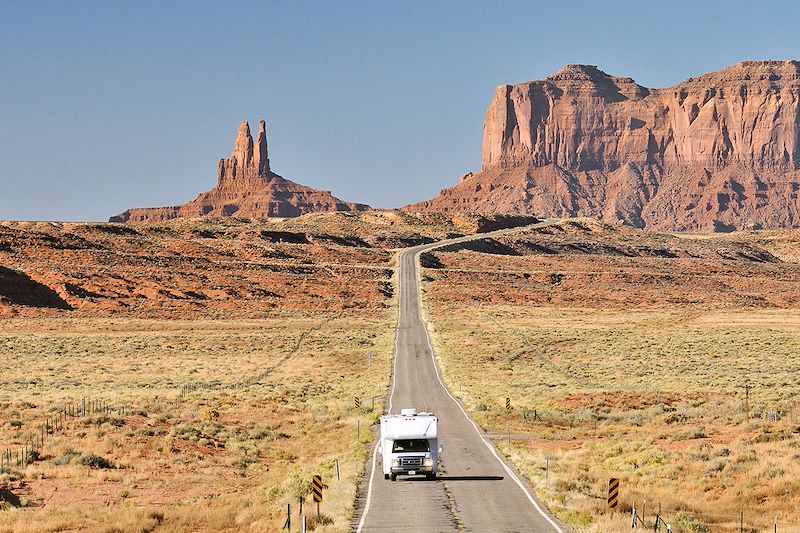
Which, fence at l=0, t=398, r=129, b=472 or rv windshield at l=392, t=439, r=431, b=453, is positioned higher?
rv windshield at l=392, t=439, r=431, b=453

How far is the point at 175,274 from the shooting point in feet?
386

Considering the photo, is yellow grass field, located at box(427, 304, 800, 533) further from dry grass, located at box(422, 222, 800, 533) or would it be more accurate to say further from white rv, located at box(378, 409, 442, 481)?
white rv, located at box(378, 409, 442, 481)

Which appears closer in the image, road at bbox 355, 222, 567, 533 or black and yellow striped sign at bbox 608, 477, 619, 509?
road at bbox 355, 222, 567, 533

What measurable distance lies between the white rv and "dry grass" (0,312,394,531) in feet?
3.81

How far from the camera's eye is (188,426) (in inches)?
1606

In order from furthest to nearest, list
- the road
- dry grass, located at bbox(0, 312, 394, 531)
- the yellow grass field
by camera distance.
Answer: the yellow grass field
dry grass, located at bbox(0, 312, 394, 531)
the road

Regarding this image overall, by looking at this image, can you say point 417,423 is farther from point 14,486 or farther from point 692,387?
point 692,387

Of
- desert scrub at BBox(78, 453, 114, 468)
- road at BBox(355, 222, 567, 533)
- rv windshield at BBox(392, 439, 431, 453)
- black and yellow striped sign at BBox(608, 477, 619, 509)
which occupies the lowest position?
desert scrub at BBox(78, 453, 114, 468)

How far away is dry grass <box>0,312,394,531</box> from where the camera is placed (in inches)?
1051

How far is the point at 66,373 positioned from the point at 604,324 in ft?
154

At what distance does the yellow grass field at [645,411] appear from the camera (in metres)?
27.3

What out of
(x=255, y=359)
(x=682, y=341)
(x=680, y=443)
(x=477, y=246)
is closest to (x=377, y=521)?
(x=680, y=443)

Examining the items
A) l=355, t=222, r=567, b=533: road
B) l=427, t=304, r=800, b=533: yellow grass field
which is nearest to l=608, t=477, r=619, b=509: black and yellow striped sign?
l=427, t=304, r=800, b=533: yellow grass field

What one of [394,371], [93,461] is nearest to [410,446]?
[93,461]
